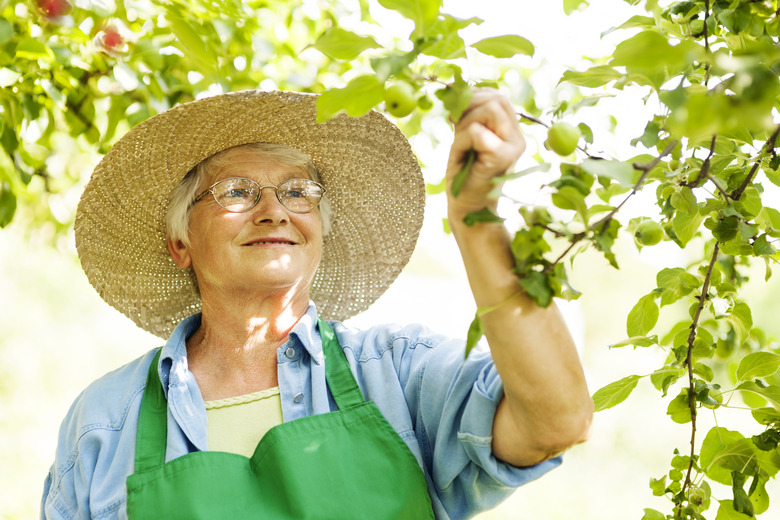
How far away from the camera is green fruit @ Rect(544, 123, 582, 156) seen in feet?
2.53

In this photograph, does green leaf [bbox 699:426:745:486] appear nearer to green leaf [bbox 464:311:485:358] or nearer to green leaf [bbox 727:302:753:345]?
green leaf [bbox 727:302:753:345]

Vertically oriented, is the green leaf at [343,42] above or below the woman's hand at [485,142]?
above

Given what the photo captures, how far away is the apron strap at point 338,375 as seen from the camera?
145cm

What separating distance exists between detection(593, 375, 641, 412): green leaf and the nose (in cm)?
77

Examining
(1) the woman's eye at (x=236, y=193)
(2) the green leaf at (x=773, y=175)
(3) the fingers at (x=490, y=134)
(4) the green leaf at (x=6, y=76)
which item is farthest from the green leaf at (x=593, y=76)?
(4) the green leaf at (x=6, y=76)

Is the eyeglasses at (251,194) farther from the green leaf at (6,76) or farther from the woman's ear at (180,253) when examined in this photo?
the green leaf at (6,76)

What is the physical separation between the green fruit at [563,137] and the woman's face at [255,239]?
88 centimetres

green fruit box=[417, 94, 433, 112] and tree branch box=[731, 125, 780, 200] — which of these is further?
tree branch box=[731, 125, 780, 200]

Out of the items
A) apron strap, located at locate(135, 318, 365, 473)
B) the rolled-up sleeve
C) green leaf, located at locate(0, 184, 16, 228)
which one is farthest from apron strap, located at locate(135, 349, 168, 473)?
green leaf, located at locate(0, 184, 16, 228)

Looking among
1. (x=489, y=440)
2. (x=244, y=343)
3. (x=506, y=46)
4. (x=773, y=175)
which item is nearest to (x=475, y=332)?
(x=506, y=46)

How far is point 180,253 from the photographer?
1.81 metres

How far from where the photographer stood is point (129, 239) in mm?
1869

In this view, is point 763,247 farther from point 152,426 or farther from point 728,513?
point 152,426

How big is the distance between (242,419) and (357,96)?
0.92 meters
